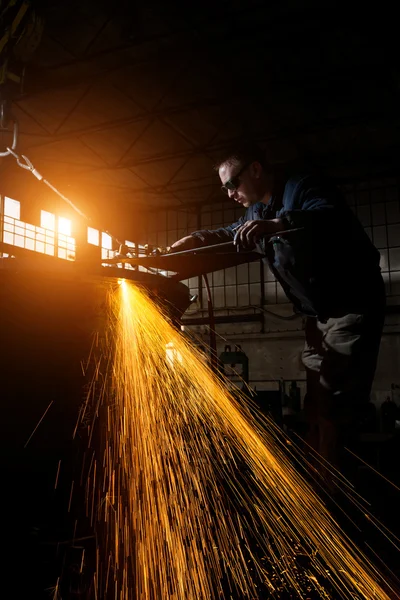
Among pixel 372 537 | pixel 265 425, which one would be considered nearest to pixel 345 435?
pixel 372 537

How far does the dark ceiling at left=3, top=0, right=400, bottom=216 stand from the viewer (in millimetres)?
5547

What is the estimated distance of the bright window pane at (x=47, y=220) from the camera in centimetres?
915

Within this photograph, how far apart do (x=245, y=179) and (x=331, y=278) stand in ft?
2.63

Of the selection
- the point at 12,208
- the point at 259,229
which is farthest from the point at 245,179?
the point at 12,208

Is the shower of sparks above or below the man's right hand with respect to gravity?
below

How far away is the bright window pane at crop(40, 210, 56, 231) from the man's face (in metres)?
7.22

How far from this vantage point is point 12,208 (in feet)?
28.0

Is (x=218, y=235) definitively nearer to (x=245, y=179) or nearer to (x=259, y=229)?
(x=245, y=179)

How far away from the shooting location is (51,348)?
6.73 feet

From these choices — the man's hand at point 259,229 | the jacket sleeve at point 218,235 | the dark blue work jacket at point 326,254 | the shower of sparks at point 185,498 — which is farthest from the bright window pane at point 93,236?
the man's hand at point 259,229

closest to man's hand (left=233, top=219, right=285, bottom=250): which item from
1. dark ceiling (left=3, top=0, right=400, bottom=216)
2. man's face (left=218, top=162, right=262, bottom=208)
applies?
man's face (left=218, top=162, right=262, bottom=208)

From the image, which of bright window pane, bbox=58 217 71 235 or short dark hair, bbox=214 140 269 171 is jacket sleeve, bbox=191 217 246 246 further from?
bright window pane, bbox=58 217 71 235

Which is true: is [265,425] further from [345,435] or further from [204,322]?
[204,322]

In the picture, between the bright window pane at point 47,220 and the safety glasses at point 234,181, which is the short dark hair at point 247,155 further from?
the bright window pane at point 47,220
